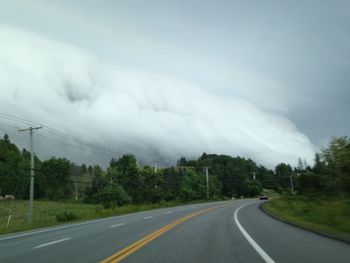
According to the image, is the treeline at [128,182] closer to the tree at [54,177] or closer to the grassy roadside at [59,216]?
the tree at [54,177]

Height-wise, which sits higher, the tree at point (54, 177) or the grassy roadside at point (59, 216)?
Answer: the tree at point (54, 177)

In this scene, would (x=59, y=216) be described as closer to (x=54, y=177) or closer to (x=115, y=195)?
(x=115, y=195)

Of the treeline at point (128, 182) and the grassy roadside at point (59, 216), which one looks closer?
the grassy roadside at point (59, 216)

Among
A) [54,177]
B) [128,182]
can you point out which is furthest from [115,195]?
[54,177]

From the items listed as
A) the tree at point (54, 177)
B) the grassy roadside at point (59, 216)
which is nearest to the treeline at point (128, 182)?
the tree at point (54, 177)

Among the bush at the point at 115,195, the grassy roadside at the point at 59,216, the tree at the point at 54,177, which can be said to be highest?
the tree at the point at 54,177

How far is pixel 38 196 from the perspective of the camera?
162750mm

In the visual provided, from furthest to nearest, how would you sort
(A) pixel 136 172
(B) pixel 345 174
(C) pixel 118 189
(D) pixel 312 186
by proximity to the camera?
(A) pixel 136 172 < (C) pixel 118 189 < (D) pixel 312 186 < (B) pixel 345 174

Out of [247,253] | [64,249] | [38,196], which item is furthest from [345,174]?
[38,196]

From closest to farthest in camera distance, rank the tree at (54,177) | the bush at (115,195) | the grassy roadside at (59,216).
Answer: the grassy roadside at (59,216)
the bush at (115,195)
the tree at (54,177)

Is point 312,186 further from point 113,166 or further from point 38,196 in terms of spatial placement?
point 38,196

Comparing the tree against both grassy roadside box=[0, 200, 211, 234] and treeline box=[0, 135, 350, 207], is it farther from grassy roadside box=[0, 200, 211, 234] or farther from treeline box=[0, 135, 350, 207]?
grassy roadside box=[0, 200, 211, 234]

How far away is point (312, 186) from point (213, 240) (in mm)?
44910

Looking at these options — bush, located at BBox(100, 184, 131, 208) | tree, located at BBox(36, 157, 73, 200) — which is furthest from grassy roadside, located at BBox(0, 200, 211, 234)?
tree, located at BBox(36, 157, 73, 200)
